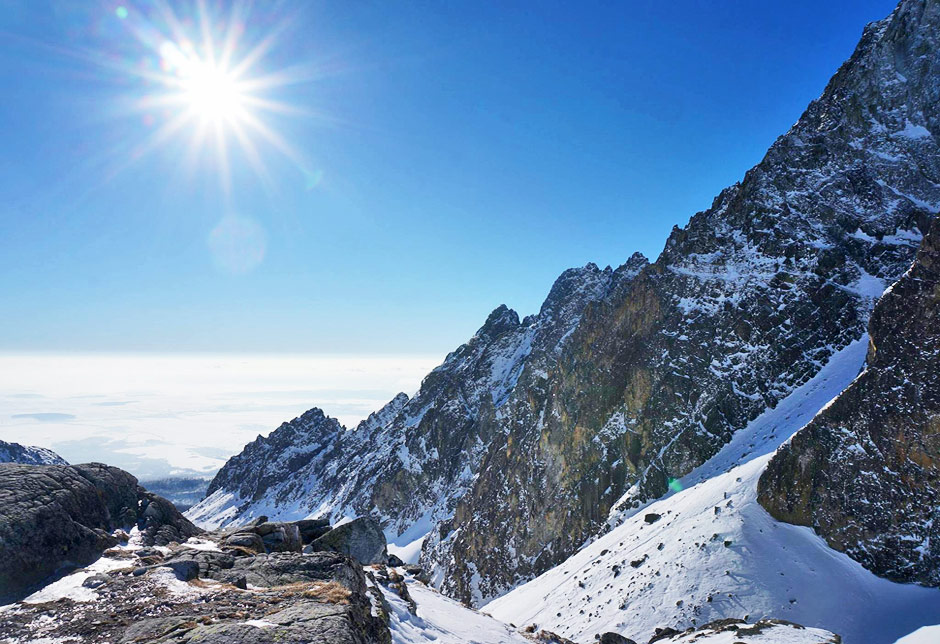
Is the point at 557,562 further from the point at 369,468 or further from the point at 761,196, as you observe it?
the point at 369,468

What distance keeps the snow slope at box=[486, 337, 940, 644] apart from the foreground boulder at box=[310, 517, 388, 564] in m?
16.2

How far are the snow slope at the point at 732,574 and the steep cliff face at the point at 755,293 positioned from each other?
5716 millimetres

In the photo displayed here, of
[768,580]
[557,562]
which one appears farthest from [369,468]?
[768,580]

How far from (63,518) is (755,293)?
66018mm

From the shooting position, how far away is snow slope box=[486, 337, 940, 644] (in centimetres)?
2566

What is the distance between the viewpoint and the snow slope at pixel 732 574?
25.7 m

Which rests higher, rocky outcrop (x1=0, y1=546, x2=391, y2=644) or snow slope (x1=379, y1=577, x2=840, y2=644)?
rocky outcrop (x1=0, y1=546, x2=391, y2=644)

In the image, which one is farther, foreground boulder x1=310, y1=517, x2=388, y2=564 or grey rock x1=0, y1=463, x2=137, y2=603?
foreground boulder x1=310, y1=517, x2=388, y2=564

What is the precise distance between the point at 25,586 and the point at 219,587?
339 inches

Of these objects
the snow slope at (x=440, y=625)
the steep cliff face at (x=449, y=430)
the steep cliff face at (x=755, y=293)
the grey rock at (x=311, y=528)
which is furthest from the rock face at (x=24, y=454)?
the snow slope at (x=440, y=625)

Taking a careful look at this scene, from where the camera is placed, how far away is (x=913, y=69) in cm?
5341

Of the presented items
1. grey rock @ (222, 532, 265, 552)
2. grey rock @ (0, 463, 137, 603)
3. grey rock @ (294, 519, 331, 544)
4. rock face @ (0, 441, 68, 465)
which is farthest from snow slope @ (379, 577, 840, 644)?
rock face @ (0, 441, 68, 465)

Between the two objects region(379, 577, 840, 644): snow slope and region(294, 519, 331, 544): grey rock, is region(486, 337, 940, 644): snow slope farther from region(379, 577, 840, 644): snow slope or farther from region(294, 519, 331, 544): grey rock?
region(294, 519, 331, 544): grey rock

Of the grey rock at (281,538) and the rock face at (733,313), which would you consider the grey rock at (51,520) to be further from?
the rock face at (733,313)
